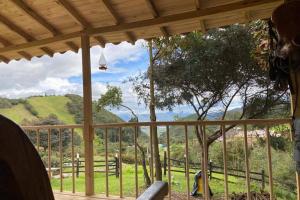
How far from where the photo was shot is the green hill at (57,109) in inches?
290

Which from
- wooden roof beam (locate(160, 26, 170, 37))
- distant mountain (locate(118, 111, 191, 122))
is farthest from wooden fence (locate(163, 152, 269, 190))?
wooden roof beam (locate(160, 26, 170, 37))

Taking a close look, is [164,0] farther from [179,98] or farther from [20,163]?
[179,98]

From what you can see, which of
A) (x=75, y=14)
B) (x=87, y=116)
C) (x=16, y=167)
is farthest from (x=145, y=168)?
(x=16, y=167)

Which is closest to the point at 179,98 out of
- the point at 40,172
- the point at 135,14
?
the point at 135,14

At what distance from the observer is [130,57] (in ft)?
29.0

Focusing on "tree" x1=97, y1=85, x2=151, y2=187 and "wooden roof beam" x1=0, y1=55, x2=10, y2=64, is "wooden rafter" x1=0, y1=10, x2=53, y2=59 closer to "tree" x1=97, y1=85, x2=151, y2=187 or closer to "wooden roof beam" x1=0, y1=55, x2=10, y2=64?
"wooden roof beam" x1=0, y1=55, x2=10, y2=64

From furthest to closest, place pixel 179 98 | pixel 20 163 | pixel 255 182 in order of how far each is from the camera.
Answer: pixel 179 98 < pixel 255 182 < pixel 20 163

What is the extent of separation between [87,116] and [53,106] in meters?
4.11

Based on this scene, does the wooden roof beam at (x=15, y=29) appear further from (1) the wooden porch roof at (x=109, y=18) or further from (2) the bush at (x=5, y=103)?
(2) the bush at (x=5, y=103)

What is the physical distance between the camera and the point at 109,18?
382 centimetres

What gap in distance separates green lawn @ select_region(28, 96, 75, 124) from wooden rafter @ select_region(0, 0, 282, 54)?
3.26 metres

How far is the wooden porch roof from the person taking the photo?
3365 millimetres

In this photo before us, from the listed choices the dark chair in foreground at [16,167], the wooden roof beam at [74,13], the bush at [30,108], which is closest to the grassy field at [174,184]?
the bush at [30,108]

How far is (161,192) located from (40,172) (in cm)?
59
